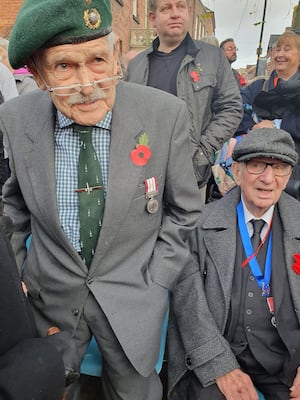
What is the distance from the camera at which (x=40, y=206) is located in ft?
4.66

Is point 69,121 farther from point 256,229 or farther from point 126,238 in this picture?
point 256,229

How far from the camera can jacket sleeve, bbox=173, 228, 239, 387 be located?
168 cm

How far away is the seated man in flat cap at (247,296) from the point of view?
168 centimetres

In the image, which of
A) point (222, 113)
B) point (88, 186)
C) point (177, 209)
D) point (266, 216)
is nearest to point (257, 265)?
point (266, 216)

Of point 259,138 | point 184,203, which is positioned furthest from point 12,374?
point 259,138

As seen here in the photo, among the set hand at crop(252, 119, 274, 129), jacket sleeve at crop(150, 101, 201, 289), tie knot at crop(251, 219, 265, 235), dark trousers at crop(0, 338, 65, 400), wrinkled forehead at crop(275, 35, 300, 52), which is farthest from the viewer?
wrinkled forehead at crop(275, 35, 300, 52)

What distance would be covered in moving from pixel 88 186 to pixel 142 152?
258mm

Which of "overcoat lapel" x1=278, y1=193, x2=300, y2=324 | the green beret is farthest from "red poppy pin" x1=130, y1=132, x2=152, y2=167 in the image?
"overcoat lapel" x1=278, y1=193, x2=300, y2=324

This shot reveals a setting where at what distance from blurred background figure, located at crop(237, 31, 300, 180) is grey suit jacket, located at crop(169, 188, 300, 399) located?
0.98m

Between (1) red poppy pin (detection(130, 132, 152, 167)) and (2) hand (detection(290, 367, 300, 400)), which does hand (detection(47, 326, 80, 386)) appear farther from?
(2) hand (detection(290, 367, 300, 400))

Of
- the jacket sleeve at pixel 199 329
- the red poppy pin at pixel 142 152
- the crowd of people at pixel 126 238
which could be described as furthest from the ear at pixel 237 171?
the red poppy pin at pixel 142 152

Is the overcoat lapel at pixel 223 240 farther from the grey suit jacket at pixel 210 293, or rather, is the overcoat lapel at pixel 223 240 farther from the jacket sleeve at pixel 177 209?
the jacket sleeve at pixel 177 209

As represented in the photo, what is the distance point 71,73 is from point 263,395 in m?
1.71

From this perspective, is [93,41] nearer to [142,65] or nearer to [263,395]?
[142,65]
